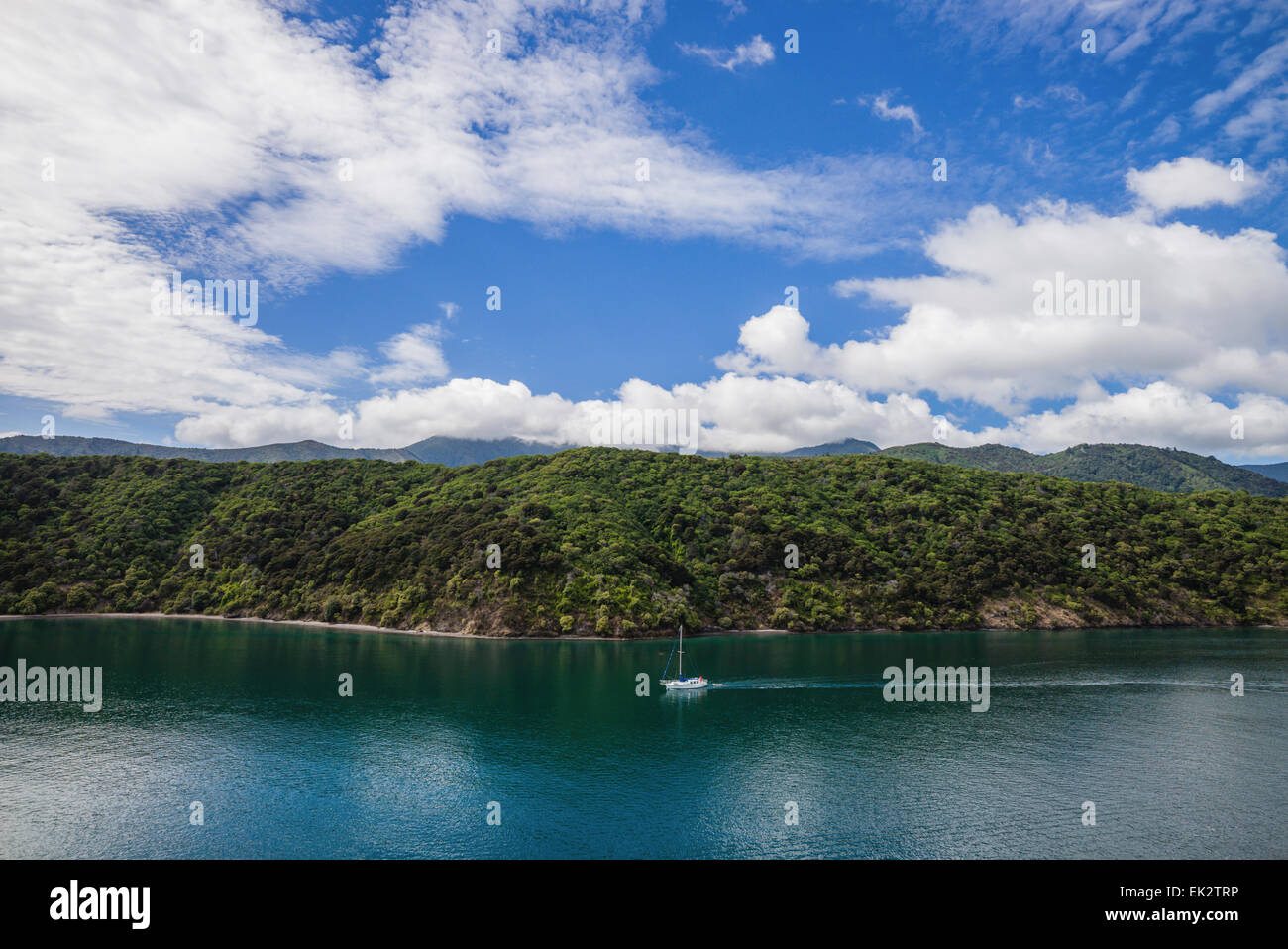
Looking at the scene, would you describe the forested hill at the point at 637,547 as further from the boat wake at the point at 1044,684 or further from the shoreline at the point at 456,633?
the boat wake at the point at 1044,684

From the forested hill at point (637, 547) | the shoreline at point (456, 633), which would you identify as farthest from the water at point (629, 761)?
the forested hill at point (637, 547)

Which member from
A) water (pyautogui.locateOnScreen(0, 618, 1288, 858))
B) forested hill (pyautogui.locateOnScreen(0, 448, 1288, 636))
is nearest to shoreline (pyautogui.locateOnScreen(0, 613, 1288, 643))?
forested hill (pyautogui.locateOnScreen(0, 448, 1288, 636))

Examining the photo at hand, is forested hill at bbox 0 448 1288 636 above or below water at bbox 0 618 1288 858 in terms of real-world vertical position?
above

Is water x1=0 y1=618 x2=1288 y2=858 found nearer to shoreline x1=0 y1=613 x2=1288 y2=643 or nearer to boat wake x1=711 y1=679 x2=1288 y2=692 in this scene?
boat wake x1=711 y1=679 x2=1288 y2=692

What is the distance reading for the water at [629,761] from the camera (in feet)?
122

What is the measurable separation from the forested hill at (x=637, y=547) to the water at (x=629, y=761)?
25.5 metres

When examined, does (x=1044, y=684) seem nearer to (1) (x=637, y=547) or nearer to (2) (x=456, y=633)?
(1) (x=637, y=547)

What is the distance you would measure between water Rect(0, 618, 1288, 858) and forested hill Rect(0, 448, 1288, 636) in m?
25.5

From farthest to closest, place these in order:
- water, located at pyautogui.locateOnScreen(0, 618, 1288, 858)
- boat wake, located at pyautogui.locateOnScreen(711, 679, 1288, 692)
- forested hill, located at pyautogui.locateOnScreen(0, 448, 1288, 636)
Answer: forested hill, located at pyautogui.locateOnScreen(0, 448, 1288, 636)
boat wake, located at pyautogui.locateOnScreen(711, 679, 1288, 692)
water, located at pyautogui.locateOnScreen(0, 618, 1288, 858)

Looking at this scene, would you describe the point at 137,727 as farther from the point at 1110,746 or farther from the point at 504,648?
the point at 1110,746

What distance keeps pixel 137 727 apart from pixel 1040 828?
6593 cm

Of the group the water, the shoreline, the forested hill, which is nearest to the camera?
the water

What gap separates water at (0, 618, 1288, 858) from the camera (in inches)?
1459

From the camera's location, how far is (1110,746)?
5341 cm
